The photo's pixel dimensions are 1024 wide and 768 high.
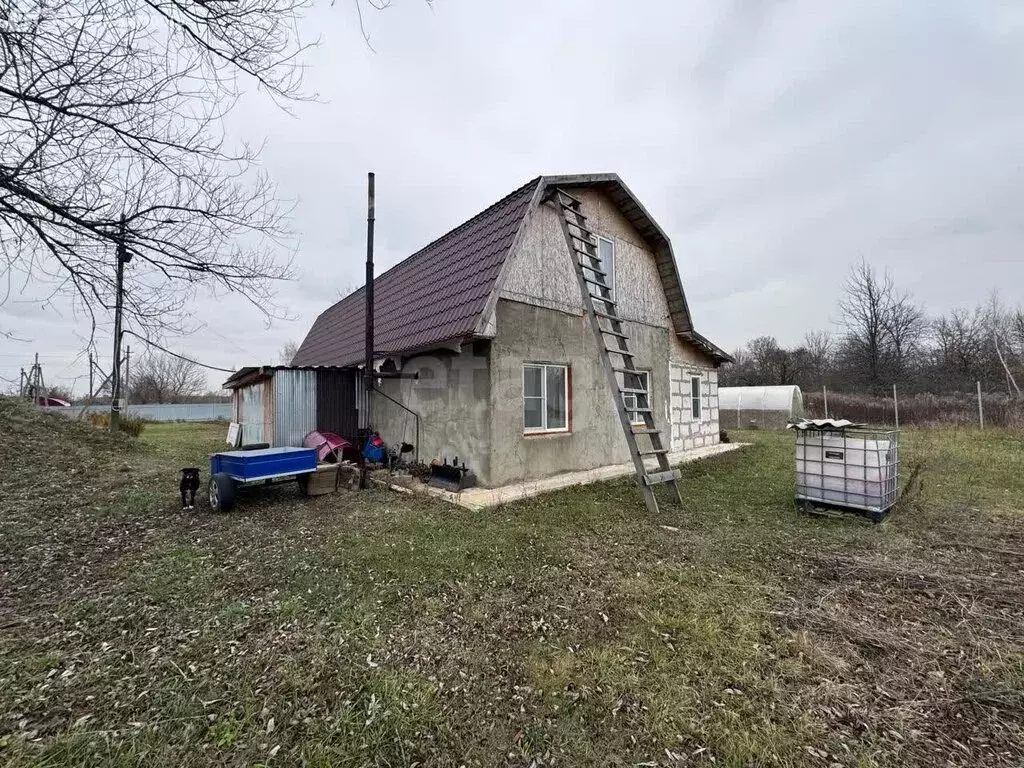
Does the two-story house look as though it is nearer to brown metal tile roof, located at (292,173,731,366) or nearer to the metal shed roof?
brown metal tile roof, located at (292,173,731,366)

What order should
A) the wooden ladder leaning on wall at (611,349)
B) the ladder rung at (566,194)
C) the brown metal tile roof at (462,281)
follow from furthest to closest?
the ladder rung at (566,194)
the brown metal tile roof at (462,281)
the wooden ladder leaning on wall at (611,349)

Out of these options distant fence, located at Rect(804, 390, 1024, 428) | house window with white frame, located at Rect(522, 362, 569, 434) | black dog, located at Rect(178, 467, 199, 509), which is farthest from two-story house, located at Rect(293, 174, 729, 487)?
distant fence, located at Rect(804, 390, 1024, 428)

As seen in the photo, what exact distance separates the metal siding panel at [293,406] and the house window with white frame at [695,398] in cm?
991

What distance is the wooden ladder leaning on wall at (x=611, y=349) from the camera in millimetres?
6391

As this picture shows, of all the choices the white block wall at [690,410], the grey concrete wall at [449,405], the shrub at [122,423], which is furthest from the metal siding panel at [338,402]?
the shrub at [122,423]

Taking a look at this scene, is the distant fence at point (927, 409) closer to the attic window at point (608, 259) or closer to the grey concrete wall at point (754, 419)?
the grey concrete wall at point (754, 419)

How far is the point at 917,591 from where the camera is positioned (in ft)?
12.0

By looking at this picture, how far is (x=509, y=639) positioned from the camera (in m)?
3.02

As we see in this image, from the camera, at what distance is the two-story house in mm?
7117

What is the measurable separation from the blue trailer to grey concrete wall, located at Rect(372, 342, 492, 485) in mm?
2279

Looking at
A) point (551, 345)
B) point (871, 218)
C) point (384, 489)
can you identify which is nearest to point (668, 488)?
point (551, 345)

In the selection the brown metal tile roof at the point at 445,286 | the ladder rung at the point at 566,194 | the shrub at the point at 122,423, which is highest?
the ladder rung at the point at 566,194

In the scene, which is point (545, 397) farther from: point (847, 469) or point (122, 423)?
point (122, 423)

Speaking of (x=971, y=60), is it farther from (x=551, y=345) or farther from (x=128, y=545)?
(x=128, y=545)
